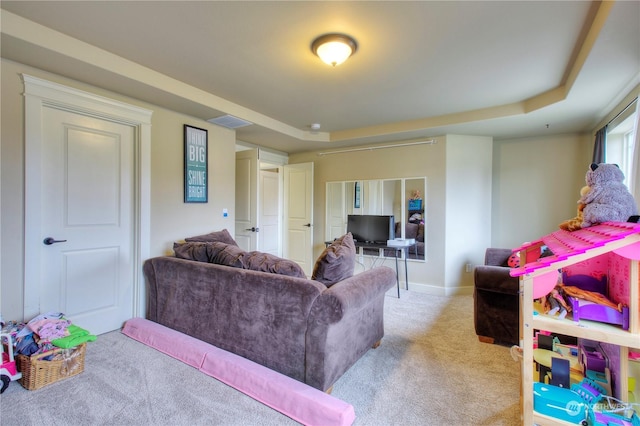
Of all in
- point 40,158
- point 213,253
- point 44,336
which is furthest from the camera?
point 213,253

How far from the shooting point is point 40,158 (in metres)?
2.36

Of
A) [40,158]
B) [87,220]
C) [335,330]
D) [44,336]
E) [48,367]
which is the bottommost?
[48,367]

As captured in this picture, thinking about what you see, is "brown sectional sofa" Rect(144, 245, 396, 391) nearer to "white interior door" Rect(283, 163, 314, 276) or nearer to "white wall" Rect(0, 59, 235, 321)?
"white wall" Rect(0, 59, 235, 321)

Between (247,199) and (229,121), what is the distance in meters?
1.43

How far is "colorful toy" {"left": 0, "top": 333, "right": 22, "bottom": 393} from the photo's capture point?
1885mm

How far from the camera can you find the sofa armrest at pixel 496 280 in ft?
8.30

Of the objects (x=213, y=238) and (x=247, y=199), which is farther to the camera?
(x=247, y=199)

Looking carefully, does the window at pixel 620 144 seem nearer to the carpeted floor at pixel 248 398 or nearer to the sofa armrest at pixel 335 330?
the carpeted floor at pixel 248 398

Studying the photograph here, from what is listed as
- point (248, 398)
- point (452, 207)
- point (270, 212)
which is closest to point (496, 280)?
point (452, 207)

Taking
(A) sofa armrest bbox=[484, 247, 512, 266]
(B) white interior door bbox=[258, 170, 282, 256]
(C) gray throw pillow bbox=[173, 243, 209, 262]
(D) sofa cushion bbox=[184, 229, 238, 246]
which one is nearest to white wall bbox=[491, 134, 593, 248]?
(A) sofa armrest bbox=[484, 247, 512, 266]

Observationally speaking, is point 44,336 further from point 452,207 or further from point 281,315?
point 452,207

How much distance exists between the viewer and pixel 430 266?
4422mm

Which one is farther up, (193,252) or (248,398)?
(193,252)

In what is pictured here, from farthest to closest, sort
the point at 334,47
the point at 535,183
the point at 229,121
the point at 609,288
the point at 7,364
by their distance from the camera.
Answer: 1. the point at 535,183
2. the point at 229,121
3. the point at 334,47
4. the point at 7,364
5. the point at 609,288
